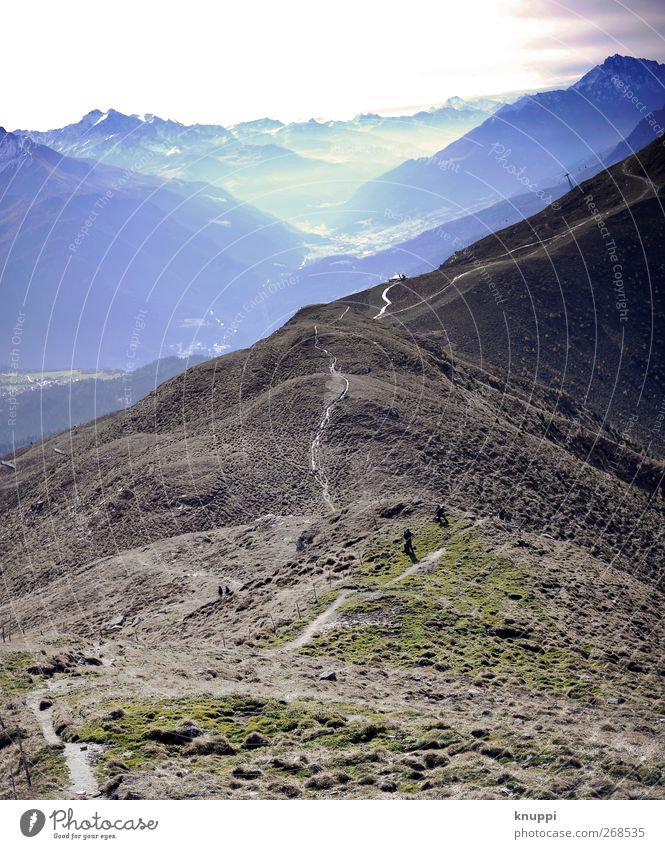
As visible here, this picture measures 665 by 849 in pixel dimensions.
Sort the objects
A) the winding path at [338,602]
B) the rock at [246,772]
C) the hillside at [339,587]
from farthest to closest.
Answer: the winding path at [338,602] < the hillside at [339,587] < the rock at [246,772]

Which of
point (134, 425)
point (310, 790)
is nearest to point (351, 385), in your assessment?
point (134, 425)

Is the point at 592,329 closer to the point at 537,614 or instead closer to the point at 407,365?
the point at 407,365

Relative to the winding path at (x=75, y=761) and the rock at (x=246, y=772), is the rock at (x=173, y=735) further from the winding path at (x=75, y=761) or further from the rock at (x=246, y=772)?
the rock at (x=246, y=772)

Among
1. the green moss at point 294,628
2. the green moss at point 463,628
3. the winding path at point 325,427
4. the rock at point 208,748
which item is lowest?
the green moss at point 463,628

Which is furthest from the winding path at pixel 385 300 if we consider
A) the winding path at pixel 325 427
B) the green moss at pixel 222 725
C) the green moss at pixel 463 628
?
the green moss at pixel 222 725

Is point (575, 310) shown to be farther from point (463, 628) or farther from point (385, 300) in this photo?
point (463, 628)
